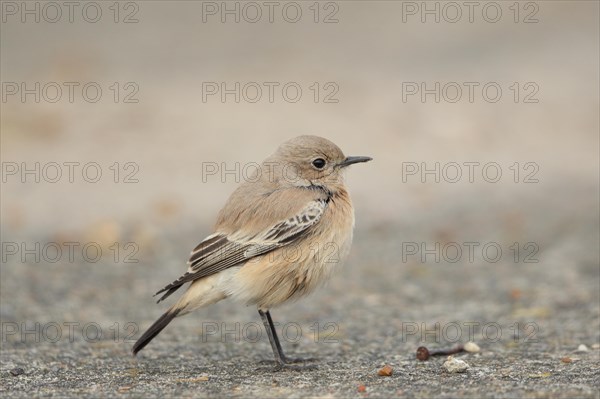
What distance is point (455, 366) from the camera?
6.43 meters

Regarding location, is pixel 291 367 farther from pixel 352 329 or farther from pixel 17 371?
pixel 17 371

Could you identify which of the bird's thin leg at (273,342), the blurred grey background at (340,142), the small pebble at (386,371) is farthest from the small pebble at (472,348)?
the bird's thin leg at (273,342)

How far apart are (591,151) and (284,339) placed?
7958 millimetres

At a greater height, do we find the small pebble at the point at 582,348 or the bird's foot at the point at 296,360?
the small pebble at the point at 582,348

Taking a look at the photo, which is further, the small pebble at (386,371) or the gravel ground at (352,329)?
the small pebble at (386,371)

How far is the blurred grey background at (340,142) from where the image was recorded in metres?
9.62

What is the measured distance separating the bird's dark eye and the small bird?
353 millimetres

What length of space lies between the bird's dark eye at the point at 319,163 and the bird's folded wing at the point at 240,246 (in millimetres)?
693

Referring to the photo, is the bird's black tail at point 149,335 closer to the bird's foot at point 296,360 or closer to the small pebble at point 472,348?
the bird's foot at point 296,360

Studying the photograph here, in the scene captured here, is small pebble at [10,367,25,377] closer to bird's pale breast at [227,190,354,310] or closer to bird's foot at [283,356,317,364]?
bird's pale breast at [227,190,354,310]

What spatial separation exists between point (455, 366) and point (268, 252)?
63.9 inches

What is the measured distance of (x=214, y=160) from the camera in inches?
543

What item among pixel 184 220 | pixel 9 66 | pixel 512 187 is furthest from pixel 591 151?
pixel 9 66

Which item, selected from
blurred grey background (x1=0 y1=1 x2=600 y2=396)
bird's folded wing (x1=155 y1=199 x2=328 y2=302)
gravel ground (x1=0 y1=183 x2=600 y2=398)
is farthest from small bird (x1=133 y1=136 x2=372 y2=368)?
blurred grey background (x1=0 y1=1 x2=600 y2=396)
